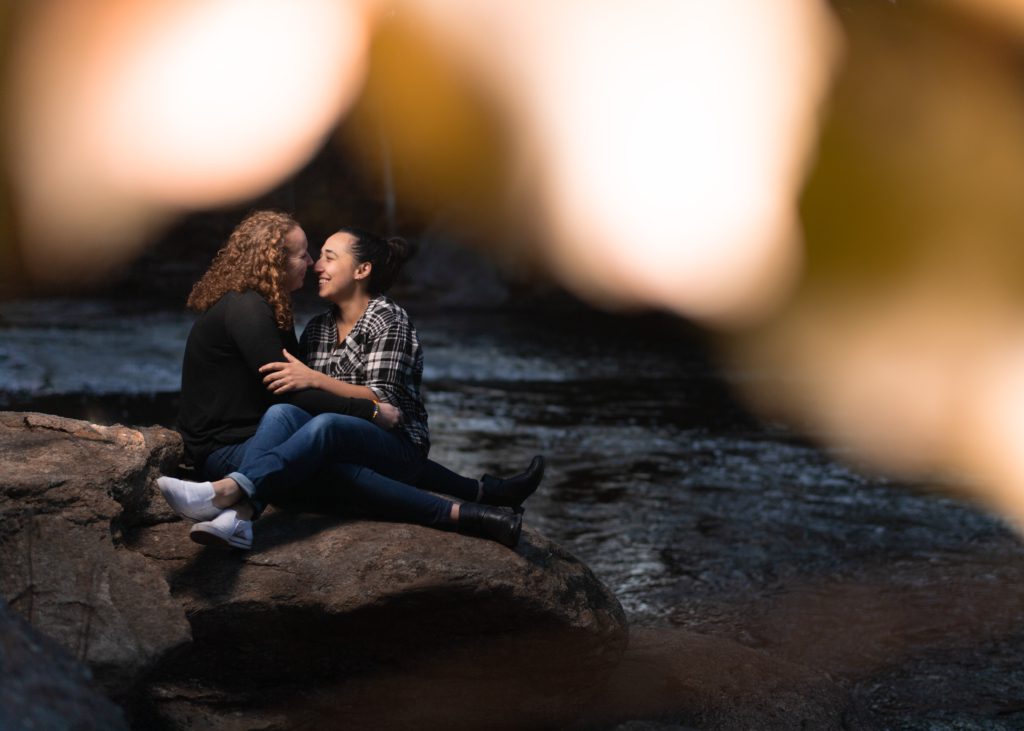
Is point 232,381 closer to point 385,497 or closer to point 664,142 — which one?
point 385,497

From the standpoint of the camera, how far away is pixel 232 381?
3.77 m

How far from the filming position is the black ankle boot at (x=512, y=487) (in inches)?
157

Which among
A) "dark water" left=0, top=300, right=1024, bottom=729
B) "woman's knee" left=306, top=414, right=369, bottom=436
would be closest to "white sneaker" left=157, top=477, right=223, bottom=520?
"woman's knee" left=306, top=414, right=369, bottom=436

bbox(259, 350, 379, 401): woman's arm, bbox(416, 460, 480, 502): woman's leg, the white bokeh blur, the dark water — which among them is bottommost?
the dark water

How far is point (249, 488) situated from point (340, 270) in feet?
2.91

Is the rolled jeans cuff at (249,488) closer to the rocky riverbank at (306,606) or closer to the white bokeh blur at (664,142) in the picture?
the rocky riverbank at (306,606)

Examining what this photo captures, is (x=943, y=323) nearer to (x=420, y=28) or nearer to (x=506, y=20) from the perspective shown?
(x=506, y=20)

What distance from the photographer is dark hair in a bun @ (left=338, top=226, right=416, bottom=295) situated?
13.1 ft

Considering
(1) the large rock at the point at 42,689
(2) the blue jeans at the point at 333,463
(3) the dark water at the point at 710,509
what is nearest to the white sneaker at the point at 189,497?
(2) the blue jeans at the point at 333,463

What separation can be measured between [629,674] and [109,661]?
194cm

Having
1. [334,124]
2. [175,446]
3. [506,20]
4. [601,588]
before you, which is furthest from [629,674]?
[334,124]

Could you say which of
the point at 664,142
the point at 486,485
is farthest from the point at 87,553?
the point at 664,142

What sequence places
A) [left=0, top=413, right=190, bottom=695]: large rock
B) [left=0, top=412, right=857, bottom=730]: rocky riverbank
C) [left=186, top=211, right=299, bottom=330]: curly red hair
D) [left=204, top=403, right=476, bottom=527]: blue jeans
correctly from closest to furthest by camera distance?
[left=0, top=413, right=190, bottom=695]: large rock, [left=0, top=412, right=857, bottom=730]: rocky riverbank, [left=204, top=403, right=476, bottom=527]: blue jeans, [left=186, top=211, right=299, bottom=330]: curly red hair

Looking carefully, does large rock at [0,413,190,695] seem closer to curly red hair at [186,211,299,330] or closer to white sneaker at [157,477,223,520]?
white sneaker at [157,477,223,520]
